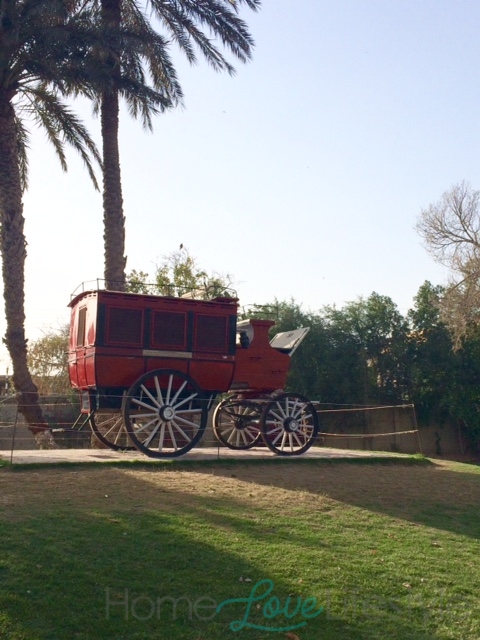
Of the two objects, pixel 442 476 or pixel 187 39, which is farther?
pixel 187 39

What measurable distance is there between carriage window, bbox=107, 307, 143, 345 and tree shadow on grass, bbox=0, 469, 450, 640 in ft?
13.9

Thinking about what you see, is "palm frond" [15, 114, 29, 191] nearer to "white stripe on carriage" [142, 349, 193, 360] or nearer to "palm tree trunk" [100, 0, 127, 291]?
"palm tree trunk" [100, 0, 127, 291]

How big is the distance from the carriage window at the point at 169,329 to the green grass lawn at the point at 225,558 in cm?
256

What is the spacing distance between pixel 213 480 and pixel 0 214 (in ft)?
34.2

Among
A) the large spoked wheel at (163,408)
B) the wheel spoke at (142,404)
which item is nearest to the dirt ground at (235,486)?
the large spoked wheel at (163,408)

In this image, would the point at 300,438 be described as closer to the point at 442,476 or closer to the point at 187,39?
the point at 442,476

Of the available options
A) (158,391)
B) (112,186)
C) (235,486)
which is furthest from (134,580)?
(112,186)

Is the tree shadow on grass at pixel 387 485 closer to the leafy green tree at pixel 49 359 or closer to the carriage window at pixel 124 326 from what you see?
the carriage window at pixel 124 326

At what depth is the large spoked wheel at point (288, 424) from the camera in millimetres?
16047

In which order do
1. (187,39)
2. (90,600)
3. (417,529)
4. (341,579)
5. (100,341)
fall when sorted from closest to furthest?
1. (90,600)
2. (341,579)
3. (417,529)
4. (100,341)
5. (187,39)

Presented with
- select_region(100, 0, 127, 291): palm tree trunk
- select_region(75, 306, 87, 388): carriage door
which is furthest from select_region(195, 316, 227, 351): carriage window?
select_region(100, 0, 127, 291): palm tree trunk

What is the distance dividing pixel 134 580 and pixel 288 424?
26.1ft

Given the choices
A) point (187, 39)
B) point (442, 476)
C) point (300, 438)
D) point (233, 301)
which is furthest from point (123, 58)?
point (442, 476)

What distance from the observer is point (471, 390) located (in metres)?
34.9
